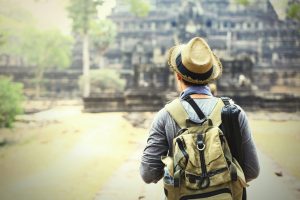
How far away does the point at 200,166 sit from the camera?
1903 mm

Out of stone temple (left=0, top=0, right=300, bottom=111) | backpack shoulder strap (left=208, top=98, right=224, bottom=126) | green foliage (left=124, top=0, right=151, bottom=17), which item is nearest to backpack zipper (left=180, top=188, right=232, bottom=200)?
backpack shoulder strap (left=208, top=98, right=224, bottom=126)

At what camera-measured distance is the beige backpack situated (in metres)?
1.90

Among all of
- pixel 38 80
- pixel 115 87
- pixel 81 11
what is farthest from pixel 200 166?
pixel 38 80

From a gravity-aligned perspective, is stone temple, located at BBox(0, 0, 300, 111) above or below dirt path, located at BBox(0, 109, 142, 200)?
above

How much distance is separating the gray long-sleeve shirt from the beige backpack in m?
0.08

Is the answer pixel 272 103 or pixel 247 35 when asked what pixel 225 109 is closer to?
pixel 272 103

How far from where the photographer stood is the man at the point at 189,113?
6.58 ft

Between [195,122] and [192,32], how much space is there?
1773 centimetres

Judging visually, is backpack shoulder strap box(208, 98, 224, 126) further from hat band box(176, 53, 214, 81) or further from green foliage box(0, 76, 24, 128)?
green foliage box(0, 76, 24, 128)

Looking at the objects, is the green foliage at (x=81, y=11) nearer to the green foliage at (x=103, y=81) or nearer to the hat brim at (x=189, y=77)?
the green foliage at (x=103, y=81)

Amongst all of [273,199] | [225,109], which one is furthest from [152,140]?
[273,199]

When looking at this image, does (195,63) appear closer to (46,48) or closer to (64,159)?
(64,159)

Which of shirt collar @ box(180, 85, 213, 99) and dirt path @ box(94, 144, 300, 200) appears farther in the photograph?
dirt path @ box(94, 144, 300, 200)

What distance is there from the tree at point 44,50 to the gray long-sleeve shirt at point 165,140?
56.7 ft
